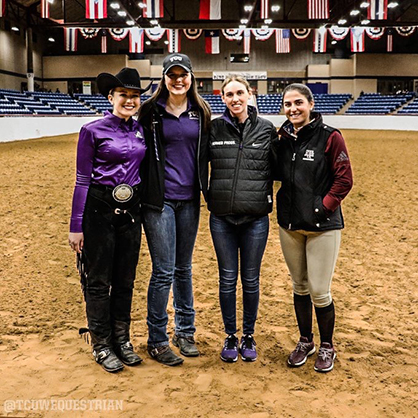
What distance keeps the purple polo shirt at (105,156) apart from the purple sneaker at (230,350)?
1325 mm

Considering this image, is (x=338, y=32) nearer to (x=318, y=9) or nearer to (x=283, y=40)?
(x=283, y=40)

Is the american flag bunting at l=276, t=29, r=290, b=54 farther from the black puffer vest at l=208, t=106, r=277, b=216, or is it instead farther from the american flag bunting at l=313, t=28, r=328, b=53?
the black puffer vest at l=208, t=106, r=277, b=216

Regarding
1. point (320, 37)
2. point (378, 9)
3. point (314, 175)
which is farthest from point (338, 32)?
point (314, 175)

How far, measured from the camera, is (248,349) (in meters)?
3.37

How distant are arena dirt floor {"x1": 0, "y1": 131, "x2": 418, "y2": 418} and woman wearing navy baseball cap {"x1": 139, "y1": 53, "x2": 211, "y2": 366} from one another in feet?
1.53

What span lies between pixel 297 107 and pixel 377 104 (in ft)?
106

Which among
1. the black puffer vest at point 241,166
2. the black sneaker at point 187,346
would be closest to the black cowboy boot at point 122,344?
the black sneaker at point 187,346

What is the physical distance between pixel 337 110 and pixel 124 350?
108 feet

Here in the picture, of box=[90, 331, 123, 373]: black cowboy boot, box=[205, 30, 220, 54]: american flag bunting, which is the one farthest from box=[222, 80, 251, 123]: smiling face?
box=[205, 30, 220, 54]: american flag bunting

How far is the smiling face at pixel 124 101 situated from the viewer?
306cm

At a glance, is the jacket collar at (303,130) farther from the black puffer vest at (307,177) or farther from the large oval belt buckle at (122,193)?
the large oval belt buckle at (122,193)

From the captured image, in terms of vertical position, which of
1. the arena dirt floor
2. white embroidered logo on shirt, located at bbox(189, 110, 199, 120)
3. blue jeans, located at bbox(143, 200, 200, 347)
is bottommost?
the arena dirt floor

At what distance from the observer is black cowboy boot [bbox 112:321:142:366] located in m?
3.28

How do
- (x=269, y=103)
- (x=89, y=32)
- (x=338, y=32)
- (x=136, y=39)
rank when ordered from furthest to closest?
(x=269, y=103) → (x=89, y=32) → (x=338, y=32) → (x=136, y=39)
